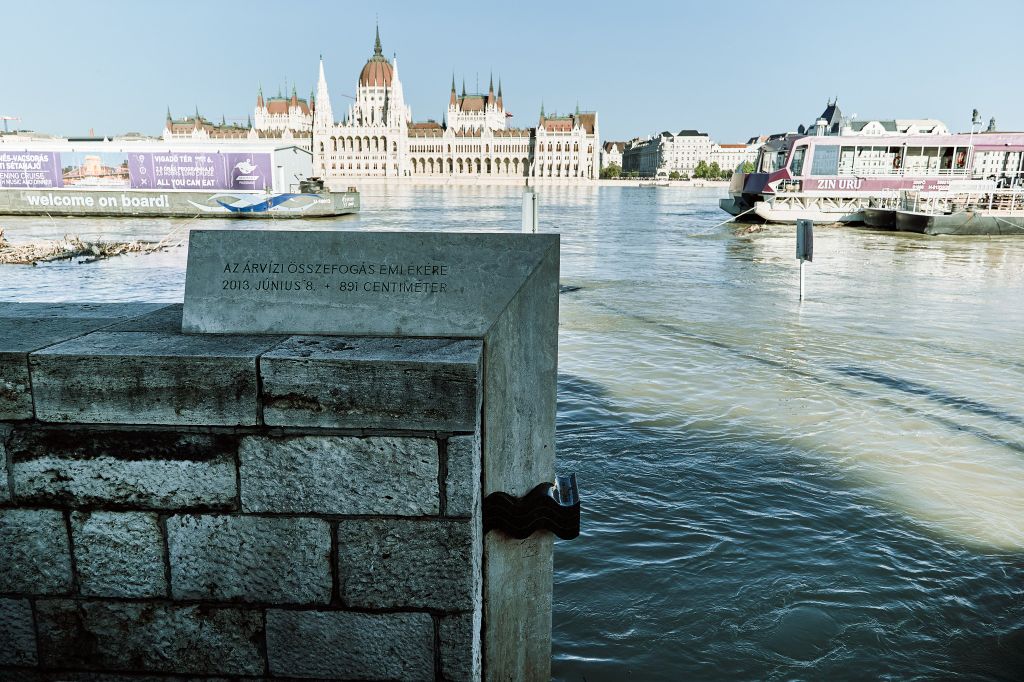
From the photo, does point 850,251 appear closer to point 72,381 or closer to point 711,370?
point 711,370

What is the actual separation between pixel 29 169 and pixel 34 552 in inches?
1829

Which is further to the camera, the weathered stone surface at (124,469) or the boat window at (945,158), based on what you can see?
the boat window at (945,158)

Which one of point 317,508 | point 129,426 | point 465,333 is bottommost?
point 317,508

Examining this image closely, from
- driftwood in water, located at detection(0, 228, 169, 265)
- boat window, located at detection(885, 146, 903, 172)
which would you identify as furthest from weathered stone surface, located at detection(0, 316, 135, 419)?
boat window, located at detection(885, 146, 903, 172)


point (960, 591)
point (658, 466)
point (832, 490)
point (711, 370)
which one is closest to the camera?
point (960, 591)

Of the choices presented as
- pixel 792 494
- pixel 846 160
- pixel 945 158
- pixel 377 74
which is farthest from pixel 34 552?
pixel 377 74

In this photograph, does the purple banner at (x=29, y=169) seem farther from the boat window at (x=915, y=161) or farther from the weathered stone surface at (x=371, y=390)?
the weathered stone surface at (x=371, y=390)

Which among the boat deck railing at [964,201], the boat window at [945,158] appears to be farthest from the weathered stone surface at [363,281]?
the boat window at [945,158]

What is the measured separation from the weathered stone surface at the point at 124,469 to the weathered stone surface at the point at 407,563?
0.43 meters

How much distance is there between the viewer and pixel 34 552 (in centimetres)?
256

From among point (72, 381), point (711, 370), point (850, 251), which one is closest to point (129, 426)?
point (72, 381)

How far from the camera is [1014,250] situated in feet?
88.1

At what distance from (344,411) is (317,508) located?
0.35 meters

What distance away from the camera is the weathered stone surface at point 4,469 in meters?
2.47
